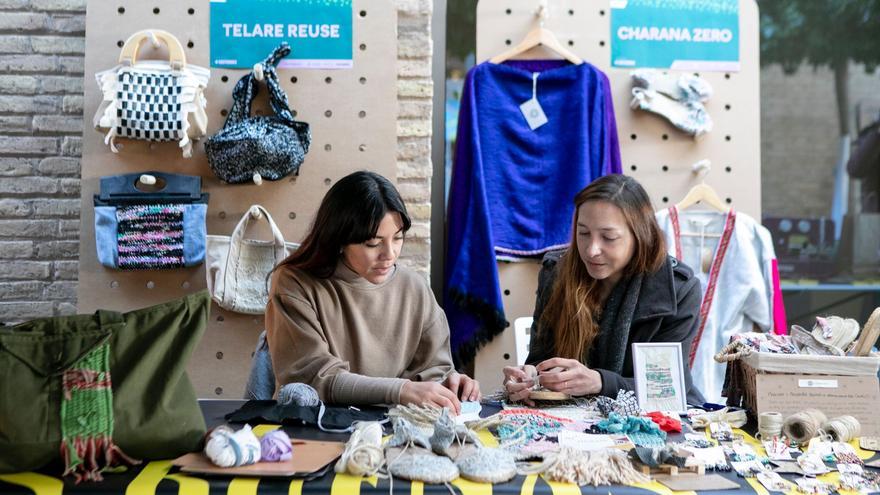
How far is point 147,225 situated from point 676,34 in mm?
2369

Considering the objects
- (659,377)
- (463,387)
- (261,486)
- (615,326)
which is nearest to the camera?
(261,486)

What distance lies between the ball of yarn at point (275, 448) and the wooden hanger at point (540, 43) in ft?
7.75

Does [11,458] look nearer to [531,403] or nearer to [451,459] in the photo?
[451,459]

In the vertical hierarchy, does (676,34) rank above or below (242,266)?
above

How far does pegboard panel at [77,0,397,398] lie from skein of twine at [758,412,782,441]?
1.87m

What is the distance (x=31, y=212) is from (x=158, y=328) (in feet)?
7.25

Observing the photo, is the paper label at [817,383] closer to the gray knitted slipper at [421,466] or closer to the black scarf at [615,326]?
the black scarf at [615,326]

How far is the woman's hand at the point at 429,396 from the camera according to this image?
1.84m

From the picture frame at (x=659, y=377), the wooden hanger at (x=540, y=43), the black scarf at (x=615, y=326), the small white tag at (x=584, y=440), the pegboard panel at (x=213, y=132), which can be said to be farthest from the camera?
the wooden hanger at (x=540, y=43)

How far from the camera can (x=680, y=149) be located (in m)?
3.53

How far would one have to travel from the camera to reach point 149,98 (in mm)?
2992

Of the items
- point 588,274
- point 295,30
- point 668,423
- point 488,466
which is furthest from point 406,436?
point 295,30

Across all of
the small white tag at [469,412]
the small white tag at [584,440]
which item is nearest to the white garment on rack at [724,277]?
the small white tag at [469,412]

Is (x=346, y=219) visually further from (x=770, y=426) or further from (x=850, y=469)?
(x=850, y=469)
